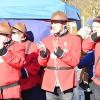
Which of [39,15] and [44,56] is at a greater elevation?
[39,15]

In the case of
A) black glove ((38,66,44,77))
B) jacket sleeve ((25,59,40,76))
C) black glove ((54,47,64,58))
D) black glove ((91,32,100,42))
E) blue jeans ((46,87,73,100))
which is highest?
black glove ((91,32,100,42))

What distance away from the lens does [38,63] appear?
596 cm

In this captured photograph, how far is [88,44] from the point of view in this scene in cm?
562

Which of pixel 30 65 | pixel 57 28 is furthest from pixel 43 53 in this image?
pixel 30 65

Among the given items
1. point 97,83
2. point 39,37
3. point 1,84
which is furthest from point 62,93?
point 39,37

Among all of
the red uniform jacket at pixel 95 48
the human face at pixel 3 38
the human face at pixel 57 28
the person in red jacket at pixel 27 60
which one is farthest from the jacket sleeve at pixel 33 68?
the human face at pixel 3 38

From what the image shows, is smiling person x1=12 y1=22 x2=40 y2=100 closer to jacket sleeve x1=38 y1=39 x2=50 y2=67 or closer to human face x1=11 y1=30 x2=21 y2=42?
human face x1=11 y1=30 x2=21 y2=42

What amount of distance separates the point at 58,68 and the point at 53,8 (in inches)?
60.4

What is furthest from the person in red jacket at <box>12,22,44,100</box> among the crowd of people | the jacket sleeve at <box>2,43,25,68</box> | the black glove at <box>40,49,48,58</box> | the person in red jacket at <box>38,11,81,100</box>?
the jacket sleeve at <box>2,43,25,68</box>

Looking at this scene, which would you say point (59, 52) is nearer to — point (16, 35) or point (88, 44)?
point (88, 44)

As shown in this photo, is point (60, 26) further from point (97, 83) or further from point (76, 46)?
point (97, 83)

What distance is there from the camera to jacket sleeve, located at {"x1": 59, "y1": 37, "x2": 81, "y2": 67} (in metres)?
5.38

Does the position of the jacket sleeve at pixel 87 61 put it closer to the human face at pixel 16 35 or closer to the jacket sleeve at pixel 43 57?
the jacket sleeve at pixel 43 57

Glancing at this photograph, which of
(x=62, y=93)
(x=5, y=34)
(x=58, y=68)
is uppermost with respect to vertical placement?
(x=5, y=34)
